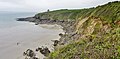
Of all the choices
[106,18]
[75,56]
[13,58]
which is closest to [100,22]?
[106,18]

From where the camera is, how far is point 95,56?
22062mm

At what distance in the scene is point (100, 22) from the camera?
4838 centimetres

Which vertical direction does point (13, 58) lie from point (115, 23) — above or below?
below

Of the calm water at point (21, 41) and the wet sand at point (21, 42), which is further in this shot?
the calm water at point (21, 41)

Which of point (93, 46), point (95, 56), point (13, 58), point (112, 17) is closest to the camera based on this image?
point (95, 56)

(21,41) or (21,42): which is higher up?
(21,42)

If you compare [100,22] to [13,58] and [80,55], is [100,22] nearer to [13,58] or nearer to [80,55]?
[13,58]

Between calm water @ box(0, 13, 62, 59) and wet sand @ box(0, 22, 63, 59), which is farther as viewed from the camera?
calm water @ box(0, 13, 62, 59)

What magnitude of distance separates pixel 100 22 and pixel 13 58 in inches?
779

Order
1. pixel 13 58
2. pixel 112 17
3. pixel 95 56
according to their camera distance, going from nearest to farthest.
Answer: pixel 95 56, pixel 13 58, pixel 112 17

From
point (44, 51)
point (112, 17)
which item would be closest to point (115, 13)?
point (112, 17)

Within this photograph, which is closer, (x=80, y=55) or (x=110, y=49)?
(x=110, y=49)

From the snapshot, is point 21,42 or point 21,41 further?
point 21,41

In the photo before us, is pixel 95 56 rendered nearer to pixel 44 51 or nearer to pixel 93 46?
pixel 93 46
